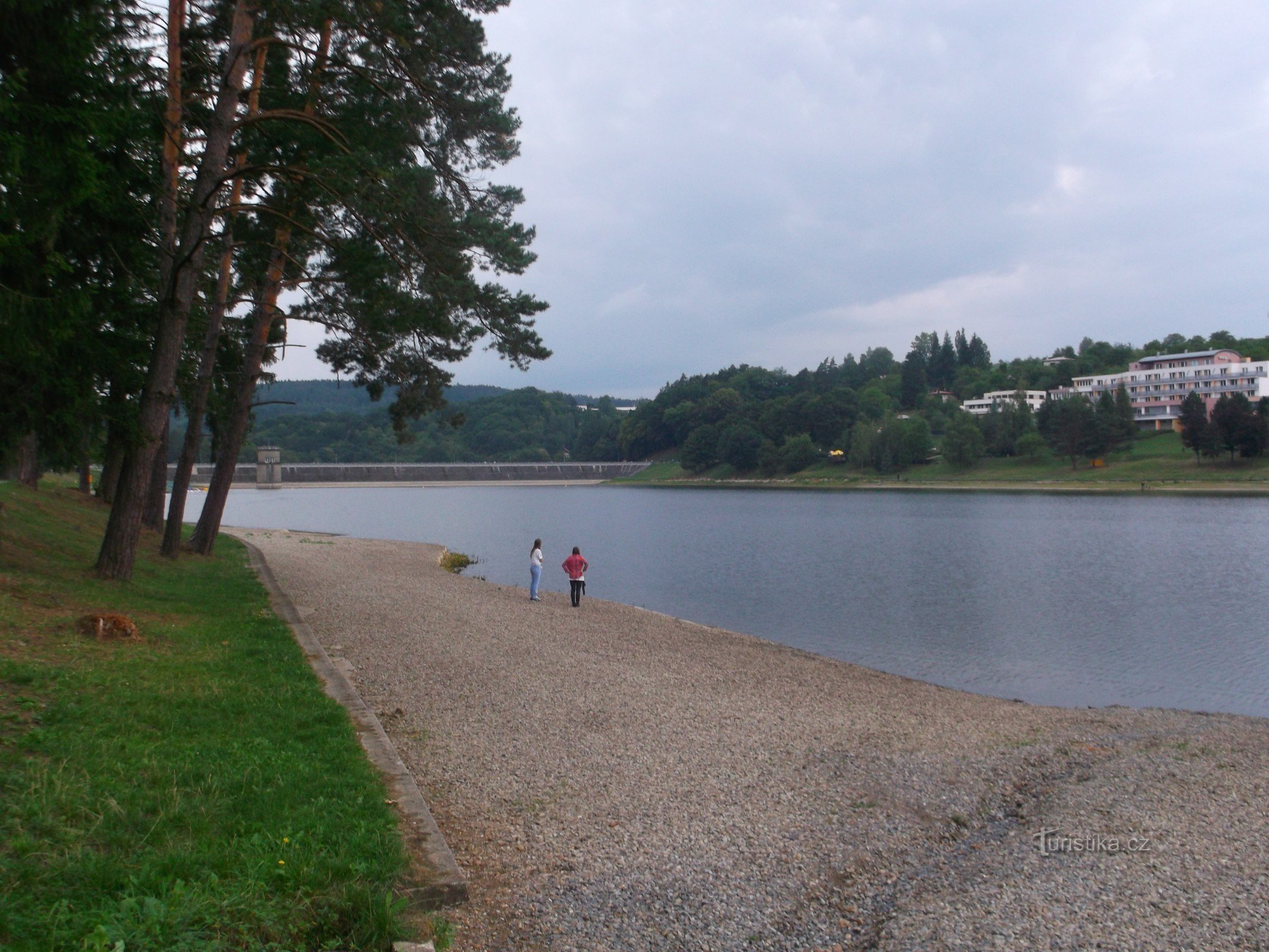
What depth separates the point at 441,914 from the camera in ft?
14.3

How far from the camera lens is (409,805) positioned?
529 cm

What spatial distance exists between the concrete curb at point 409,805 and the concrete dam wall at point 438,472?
138080 mm

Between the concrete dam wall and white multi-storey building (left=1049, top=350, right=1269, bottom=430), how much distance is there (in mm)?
77092

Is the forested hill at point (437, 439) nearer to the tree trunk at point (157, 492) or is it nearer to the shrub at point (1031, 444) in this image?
the shrub at point (1031, 444)

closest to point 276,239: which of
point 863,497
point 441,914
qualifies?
point 441,914

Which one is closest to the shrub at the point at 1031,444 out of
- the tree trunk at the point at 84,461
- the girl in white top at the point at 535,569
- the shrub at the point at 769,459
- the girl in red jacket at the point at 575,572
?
the shrub at the point at 769,459

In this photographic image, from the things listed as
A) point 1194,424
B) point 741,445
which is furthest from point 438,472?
point 1194,424

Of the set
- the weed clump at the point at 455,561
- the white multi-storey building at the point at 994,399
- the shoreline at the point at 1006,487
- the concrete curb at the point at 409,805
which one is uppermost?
the white multi-storey building at the point at 994,399

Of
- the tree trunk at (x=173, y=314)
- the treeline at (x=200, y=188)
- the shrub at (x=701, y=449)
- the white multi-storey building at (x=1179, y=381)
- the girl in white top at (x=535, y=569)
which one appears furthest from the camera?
the shrub at (x=701, y=449)

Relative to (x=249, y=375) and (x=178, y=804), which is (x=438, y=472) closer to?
(x=249, y=375)

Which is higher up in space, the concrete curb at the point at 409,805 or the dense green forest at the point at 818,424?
the dense green forest at the point at 818,424

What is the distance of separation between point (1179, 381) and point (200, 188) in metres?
132

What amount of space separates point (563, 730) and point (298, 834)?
151 inches

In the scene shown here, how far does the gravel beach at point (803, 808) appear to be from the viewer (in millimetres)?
4887
